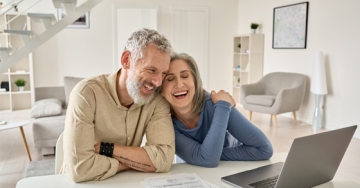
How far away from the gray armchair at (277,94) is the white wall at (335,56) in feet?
0.94

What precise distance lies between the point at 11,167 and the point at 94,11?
4.29 m

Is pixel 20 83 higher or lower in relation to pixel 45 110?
higher

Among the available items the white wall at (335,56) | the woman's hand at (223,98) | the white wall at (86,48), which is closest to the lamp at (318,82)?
the white wall at (335,56)

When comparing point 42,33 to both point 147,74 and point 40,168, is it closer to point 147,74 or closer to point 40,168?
point 40,168

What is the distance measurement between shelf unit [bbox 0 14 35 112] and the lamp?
5.18 metres

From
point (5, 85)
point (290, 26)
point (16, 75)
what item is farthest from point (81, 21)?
point (290, 26)

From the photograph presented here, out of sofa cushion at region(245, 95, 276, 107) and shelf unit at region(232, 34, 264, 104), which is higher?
shelf unit at region(232, 34, 264, 104)

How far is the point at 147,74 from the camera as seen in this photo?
152 centimetres

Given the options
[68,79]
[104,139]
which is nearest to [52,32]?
[68,79]

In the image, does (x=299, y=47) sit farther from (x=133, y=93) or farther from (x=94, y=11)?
(x=133, y=93)

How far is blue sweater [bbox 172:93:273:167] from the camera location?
155cm

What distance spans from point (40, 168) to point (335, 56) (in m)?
4.32

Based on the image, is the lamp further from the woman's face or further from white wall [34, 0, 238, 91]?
the woman's face

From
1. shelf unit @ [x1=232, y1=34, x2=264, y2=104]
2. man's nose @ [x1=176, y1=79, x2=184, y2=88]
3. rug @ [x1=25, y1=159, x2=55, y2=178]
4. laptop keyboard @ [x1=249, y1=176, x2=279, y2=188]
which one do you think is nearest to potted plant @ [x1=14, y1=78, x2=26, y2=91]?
rug @ [x1=25, y1=159, x2=55, y2=178]
